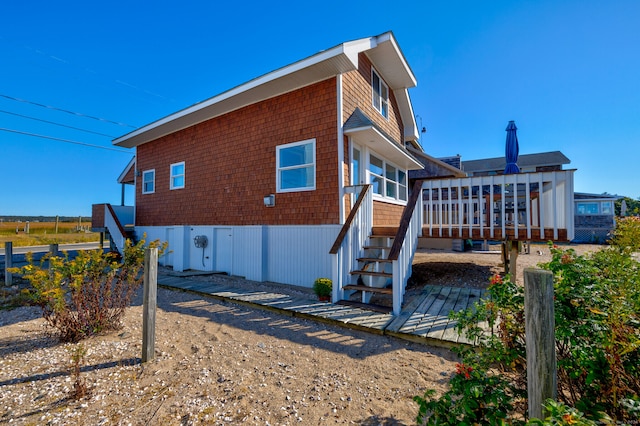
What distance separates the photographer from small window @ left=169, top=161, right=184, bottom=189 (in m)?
10.3

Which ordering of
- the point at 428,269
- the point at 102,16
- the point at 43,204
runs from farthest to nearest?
the point at 43,204
the point at 102,16
the point at 428,269

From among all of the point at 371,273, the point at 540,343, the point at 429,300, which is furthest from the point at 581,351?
the point at 429,300

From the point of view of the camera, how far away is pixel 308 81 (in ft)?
23.1

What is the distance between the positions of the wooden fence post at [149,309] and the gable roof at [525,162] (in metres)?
29.3

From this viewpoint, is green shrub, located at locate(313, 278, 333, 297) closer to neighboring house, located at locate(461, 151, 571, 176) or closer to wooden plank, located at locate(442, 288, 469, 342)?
wooden plank, located at locate(442, 288, 469, 342)

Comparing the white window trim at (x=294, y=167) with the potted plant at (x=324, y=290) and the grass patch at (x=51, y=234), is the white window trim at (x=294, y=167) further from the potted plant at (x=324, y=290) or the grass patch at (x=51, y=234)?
the grass patch at (x=51, y=234)

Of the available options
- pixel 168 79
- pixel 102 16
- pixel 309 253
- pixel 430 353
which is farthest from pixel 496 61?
pixel 168 79

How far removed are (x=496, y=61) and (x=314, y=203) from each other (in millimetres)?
7890

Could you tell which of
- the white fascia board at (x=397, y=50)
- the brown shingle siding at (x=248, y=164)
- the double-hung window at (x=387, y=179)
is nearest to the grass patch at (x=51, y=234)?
the brown shingle siding at (x=248, y=164)

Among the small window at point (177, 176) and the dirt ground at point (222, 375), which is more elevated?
the small window at point (177, 176)

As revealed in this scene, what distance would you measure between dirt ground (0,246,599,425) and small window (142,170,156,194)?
7598 millimetres

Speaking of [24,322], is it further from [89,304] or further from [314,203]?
[314,203]

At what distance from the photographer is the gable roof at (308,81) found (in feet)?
21.0

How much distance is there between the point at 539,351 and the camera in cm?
149
